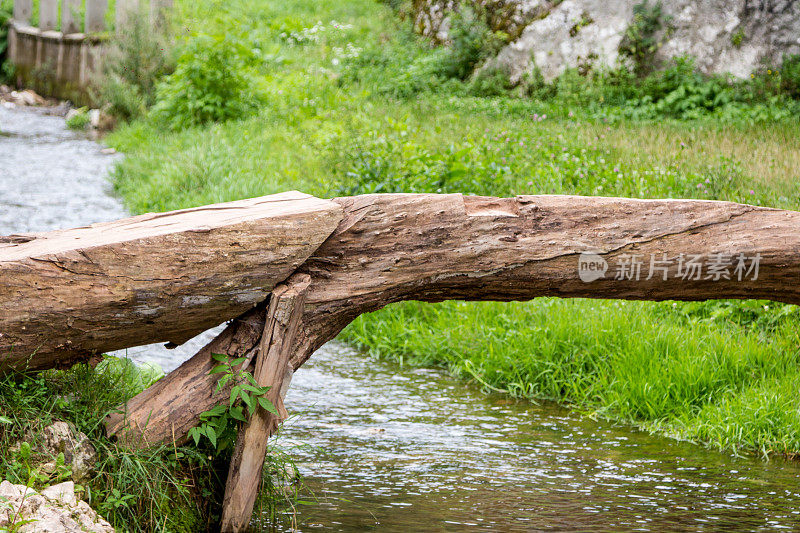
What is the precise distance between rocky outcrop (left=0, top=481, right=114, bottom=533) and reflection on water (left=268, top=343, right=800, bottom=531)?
114 centimetres

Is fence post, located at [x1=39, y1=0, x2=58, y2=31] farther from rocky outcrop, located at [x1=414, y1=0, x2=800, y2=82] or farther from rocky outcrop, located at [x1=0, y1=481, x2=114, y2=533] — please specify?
rocky outcrop, located at [x1=0, y1=481, x2=114, y2=533]

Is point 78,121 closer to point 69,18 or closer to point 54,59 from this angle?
point 54,59

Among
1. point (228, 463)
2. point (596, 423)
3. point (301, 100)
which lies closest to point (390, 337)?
point (596, 423)

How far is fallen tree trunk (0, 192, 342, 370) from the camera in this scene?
3.34 meters

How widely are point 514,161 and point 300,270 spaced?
18.5ft

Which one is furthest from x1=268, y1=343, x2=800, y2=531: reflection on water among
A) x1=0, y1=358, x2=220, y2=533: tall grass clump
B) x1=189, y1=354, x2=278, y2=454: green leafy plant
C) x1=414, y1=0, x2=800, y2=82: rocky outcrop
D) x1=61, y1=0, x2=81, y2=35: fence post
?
x1=61, y1=0, x2=81, y2=35: fence post

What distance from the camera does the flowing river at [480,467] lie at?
4.16m

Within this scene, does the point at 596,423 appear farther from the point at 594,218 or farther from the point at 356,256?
the point at 356,256

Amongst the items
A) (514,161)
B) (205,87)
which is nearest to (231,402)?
(514,161)

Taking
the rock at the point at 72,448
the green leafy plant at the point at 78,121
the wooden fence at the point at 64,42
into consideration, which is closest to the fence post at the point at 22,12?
the wooden fence at the point at 64,42

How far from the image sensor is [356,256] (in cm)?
384

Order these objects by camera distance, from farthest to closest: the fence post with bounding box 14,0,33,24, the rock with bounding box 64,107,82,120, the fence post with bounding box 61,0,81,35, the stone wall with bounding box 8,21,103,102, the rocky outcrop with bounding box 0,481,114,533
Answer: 1. the fence post with bounding box 14,0,33,24
2. the fence post with bounding box 61,0,81,35
3. the stone wall with bounding box 8,21,103,102
4. the rock with bounding box 64,107,82,120
5. the rocky outcrop with bounding box 0,481,114,533

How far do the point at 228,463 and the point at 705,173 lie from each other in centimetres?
592

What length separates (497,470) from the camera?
4.81 metres
